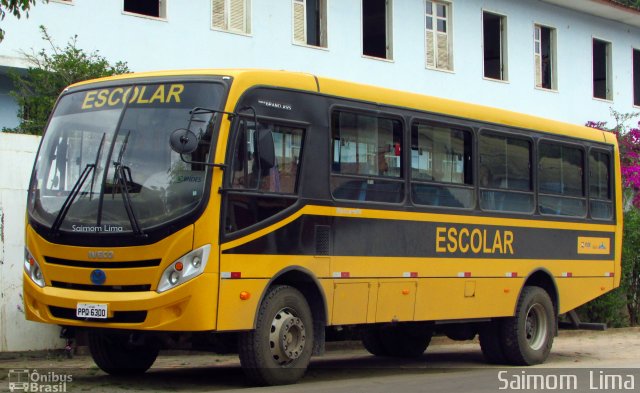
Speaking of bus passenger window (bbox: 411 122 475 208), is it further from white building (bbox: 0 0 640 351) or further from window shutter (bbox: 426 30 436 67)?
window shutter (bbox: 426 30 436 67)

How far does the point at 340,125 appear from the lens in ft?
38.9

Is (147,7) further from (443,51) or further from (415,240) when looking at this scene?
(415,240)

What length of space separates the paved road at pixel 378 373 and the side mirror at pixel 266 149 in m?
2.24

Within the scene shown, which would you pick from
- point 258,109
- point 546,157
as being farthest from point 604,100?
point 258,109

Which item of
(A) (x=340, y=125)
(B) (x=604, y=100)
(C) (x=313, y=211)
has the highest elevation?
(B) (x=604, y=100)

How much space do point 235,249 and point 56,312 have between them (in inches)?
75.1

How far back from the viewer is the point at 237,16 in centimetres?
2084

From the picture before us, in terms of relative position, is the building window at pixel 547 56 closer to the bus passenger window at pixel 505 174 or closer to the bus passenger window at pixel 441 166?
the bus passenger window at pixel 505 174

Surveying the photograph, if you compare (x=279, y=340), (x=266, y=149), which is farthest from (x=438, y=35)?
(x=279, y=340)

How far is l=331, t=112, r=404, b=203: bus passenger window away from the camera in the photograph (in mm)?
11766

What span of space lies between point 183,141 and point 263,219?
4.00ft

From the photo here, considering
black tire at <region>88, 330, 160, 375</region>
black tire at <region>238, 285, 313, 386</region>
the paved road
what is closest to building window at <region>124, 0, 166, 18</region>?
the paved road

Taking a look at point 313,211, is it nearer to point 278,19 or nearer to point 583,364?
point 583,364

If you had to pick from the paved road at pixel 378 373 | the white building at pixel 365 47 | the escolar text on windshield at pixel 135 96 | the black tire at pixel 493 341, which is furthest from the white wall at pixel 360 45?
the black tire at pixel 493 341
